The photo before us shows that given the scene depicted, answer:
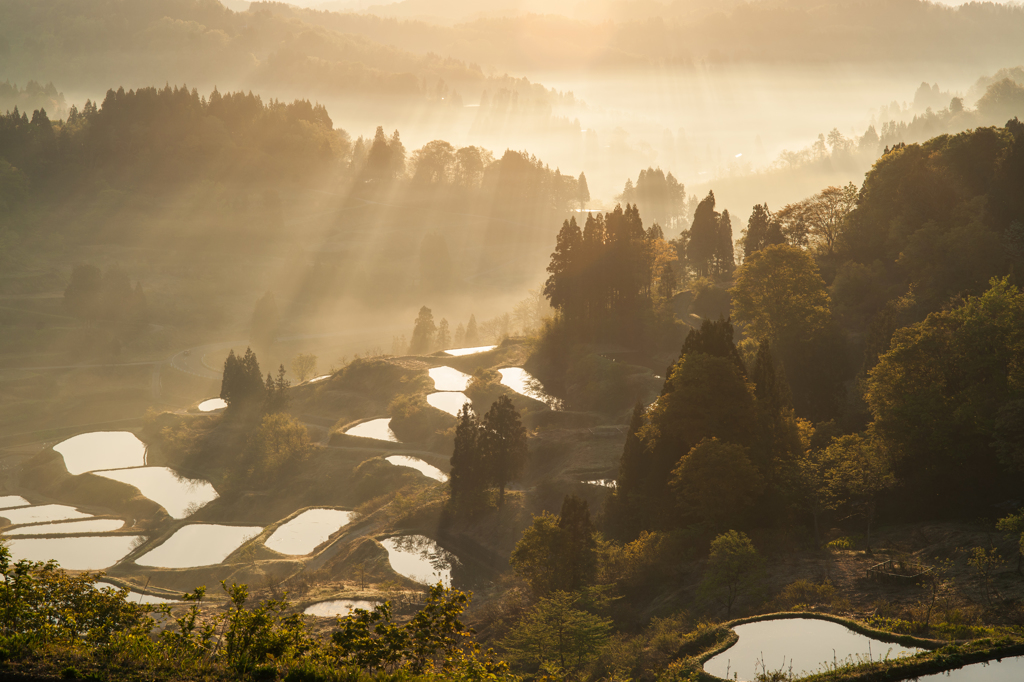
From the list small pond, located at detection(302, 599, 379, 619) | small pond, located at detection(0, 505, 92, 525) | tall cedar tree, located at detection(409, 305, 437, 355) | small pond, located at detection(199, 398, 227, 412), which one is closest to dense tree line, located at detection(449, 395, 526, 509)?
small pond, located at detection(302, 599, 379, 619)

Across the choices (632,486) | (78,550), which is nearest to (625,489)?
(632,486)

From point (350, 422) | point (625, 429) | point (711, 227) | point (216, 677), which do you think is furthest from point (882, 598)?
point (711, 227)

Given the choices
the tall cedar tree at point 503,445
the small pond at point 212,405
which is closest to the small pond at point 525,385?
the tall cedar tree at point 503,445

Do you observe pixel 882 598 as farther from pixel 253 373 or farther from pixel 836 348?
pixel 253 373

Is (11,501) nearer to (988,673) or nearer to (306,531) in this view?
(306,531)

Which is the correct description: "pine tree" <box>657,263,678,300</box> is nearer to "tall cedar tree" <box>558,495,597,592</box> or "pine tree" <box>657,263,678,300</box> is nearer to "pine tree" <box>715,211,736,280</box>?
"pine tree" <box>715,211,736,280</box>

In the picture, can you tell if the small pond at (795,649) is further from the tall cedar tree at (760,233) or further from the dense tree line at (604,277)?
the tall cedar tree at (760,233)
